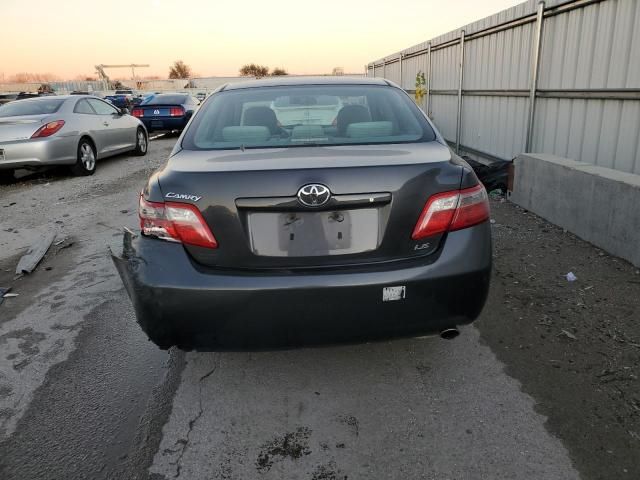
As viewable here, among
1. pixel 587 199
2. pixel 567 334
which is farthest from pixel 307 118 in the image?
pixel 587 199

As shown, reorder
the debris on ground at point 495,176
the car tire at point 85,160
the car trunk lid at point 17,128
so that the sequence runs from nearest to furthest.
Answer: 1. the debris on ground at point 495,176
2. the car trunk lid at point 17,128
3. the car tire at point 85,160

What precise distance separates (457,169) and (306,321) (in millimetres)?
1011

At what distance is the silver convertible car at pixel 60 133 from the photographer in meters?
8.74

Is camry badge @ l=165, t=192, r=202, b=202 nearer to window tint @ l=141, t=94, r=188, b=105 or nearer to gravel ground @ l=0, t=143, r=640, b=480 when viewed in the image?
gravel ground @ l=0, t=143, r=640, b=480

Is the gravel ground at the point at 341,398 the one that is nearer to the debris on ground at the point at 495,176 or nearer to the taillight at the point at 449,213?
the taillight at the point at 449,213

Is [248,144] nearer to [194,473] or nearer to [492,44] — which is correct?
[194,473]

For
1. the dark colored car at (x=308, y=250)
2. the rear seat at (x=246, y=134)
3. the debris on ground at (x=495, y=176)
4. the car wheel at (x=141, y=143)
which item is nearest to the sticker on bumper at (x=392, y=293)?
the dark colored car at (x=308, y=250)

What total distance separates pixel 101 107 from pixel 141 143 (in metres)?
1.67

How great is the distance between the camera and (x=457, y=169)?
2.49 metres

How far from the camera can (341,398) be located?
2.72 metres

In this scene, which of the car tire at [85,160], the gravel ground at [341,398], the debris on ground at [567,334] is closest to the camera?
the gravel ground at [341,398]

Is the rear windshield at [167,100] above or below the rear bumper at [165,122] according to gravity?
above

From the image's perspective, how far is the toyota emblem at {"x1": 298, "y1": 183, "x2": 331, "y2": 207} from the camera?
2271mm

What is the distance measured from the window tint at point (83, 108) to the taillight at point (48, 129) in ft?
2.63
